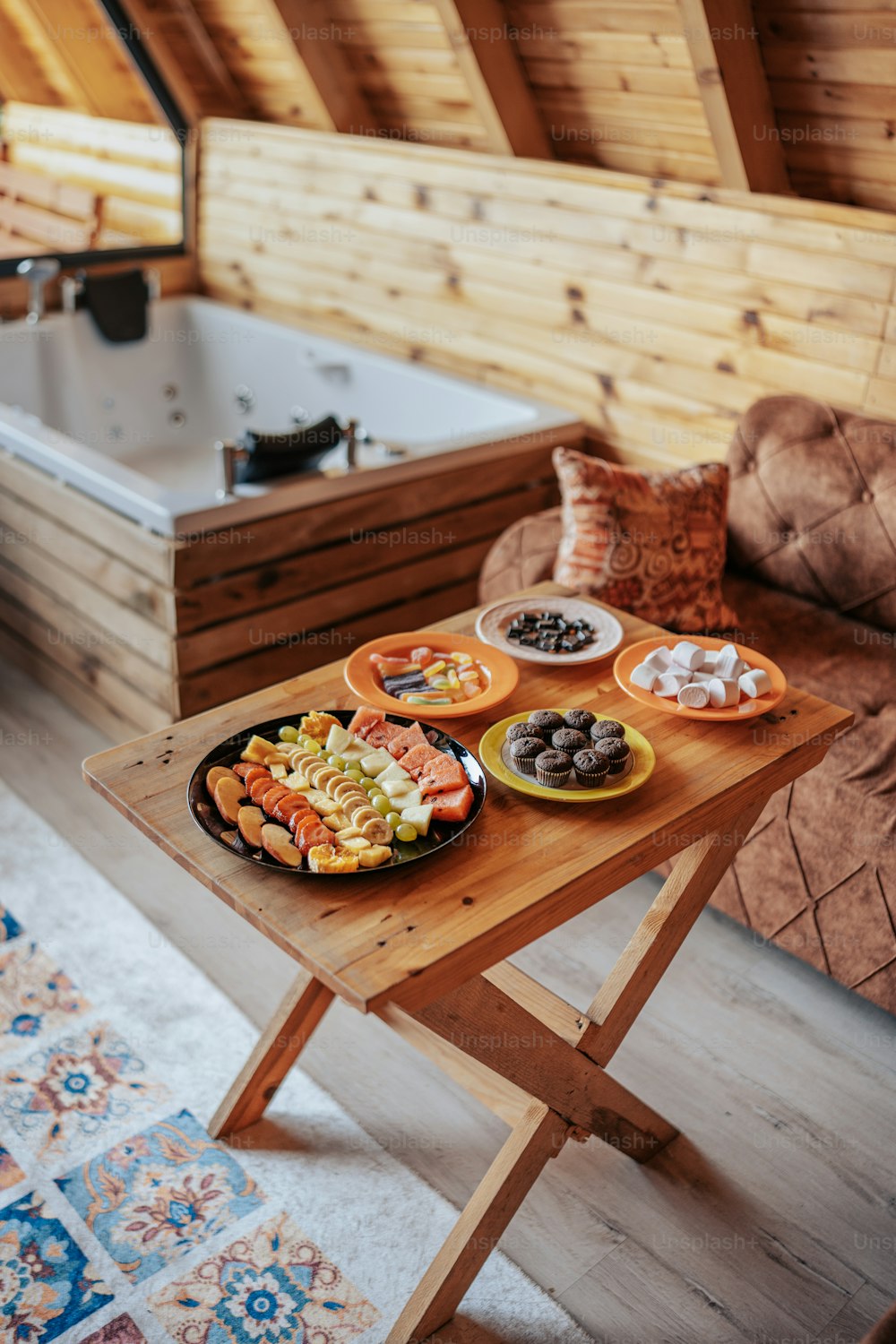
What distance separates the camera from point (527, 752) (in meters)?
1.52

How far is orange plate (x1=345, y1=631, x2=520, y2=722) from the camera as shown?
166cm

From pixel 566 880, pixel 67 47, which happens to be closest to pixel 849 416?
pixel 566 880

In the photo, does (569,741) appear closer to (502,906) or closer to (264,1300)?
(502,906)

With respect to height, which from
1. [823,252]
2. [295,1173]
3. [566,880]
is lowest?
[295,1173]

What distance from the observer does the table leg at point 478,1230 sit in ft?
5.04

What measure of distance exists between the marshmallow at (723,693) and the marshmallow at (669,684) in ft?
0.13

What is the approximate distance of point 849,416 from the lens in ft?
8.33

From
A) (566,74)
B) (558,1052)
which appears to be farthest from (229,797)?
(566,74)

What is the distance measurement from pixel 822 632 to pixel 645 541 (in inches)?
17.0

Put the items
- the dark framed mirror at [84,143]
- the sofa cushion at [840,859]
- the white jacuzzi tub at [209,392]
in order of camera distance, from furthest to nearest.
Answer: the dark framed mirror at [84,143] < the white jacuzzi tub at [209,392] < the sofa cushion at [840,859]

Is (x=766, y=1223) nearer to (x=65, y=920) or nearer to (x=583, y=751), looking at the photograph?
(x=583, y=751)

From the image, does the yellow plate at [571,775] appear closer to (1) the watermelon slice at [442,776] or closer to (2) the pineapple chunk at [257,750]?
(1) the watermelon slice at [442,776]

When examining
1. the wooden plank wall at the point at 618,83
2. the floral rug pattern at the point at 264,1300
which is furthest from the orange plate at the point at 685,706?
the wooden plank wall at the point at 618,83

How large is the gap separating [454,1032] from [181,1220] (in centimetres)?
58
